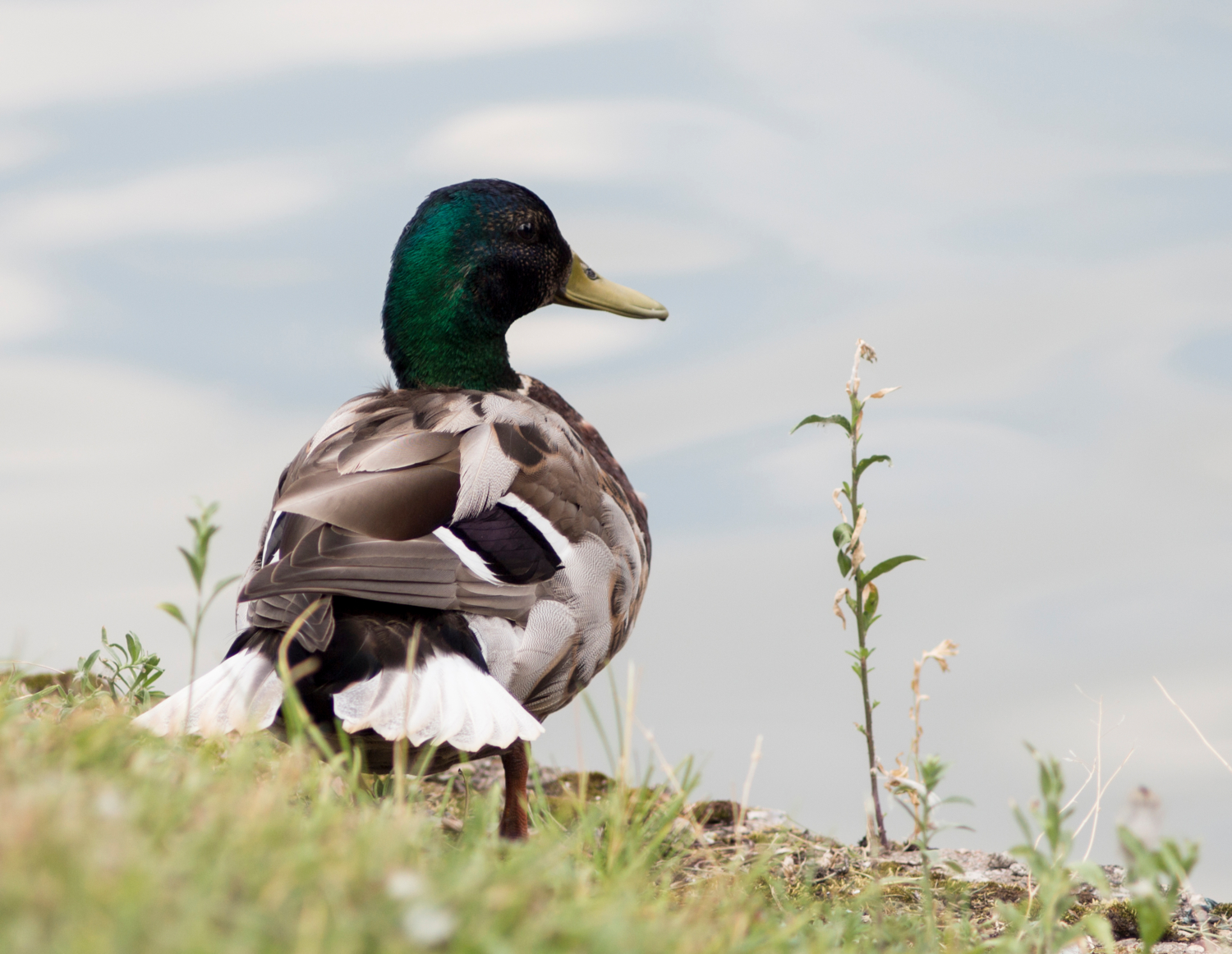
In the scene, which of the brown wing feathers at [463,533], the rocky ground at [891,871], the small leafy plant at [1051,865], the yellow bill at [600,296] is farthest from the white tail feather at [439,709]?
the yellow bill at [600,296]

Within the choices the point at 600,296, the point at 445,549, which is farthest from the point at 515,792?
the point at 600,296

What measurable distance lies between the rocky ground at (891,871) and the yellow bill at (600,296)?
8.35ft

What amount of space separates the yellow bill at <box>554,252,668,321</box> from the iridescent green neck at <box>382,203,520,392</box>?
722 millimetres

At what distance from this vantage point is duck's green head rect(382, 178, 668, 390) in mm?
5613

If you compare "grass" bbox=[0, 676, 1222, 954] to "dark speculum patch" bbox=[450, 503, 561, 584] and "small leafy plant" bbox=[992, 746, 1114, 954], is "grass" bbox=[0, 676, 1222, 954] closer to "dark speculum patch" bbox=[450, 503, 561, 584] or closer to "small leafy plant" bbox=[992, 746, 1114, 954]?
"small leafy plant" bbox=[992, 746, 1114, 954]

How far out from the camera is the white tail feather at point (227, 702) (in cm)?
328

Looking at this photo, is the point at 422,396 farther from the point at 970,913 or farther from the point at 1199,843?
the point at 1199,843

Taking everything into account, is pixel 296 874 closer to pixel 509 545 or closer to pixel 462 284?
pixel 509 545

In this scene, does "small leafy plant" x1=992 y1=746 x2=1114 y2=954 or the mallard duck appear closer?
"small leafy plant" x1=992 y1=746 x2=1114 y2=954

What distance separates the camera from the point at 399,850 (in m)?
2.09

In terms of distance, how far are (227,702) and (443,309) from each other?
8.33 ft

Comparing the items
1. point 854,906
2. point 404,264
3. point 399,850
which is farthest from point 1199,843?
point 404,264

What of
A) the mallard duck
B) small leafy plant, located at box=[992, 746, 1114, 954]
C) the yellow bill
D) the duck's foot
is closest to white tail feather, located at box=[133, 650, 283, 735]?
the mallard duck

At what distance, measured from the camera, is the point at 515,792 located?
4.43 meters
